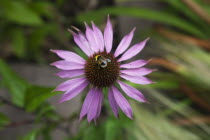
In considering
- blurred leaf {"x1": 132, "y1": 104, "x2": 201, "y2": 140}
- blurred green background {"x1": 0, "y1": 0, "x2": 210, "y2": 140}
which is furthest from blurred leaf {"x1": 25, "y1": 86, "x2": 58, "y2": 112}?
blurred leaf {"x1": 132, "y1": 104, "x2": 201, "y2": 140}

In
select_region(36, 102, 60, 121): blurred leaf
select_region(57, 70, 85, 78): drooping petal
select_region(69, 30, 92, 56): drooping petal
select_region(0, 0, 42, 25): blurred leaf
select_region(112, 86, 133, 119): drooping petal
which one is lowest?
select_region(36, 102, 60, 121): blurred leaf

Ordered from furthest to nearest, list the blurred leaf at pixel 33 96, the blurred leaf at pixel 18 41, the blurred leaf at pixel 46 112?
the blurred leaf at pixel 18 41, the blurred leaf at pixel 46 112, the blurred leaf at pixel 33 96

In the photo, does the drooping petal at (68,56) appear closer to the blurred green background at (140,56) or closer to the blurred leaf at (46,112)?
the blurred leaf at (46,112)

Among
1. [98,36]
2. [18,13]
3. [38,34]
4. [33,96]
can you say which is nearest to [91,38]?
[98,36]

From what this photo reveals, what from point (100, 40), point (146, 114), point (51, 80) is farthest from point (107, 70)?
point (51, 80)

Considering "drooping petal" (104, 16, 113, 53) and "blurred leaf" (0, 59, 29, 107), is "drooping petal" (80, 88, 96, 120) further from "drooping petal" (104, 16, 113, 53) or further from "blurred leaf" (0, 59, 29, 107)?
"blurred leaf" (0, 59, 29, 107)

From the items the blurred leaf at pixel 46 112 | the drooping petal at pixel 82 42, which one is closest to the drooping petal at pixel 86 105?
the drooping petal at pixel 82 42

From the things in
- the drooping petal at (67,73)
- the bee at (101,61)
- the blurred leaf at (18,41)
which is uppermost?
the blurred leaf at (18,41)

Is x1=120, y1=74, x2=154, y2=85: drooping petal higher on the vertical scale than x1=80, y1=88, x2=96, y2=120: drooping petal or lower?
higher

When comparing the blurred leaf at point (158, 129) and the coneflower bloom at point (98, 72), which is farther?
the blurred leaf at point (158, 129)

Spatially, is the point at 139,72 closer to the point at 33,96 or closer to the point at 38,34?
the point at 33,96
